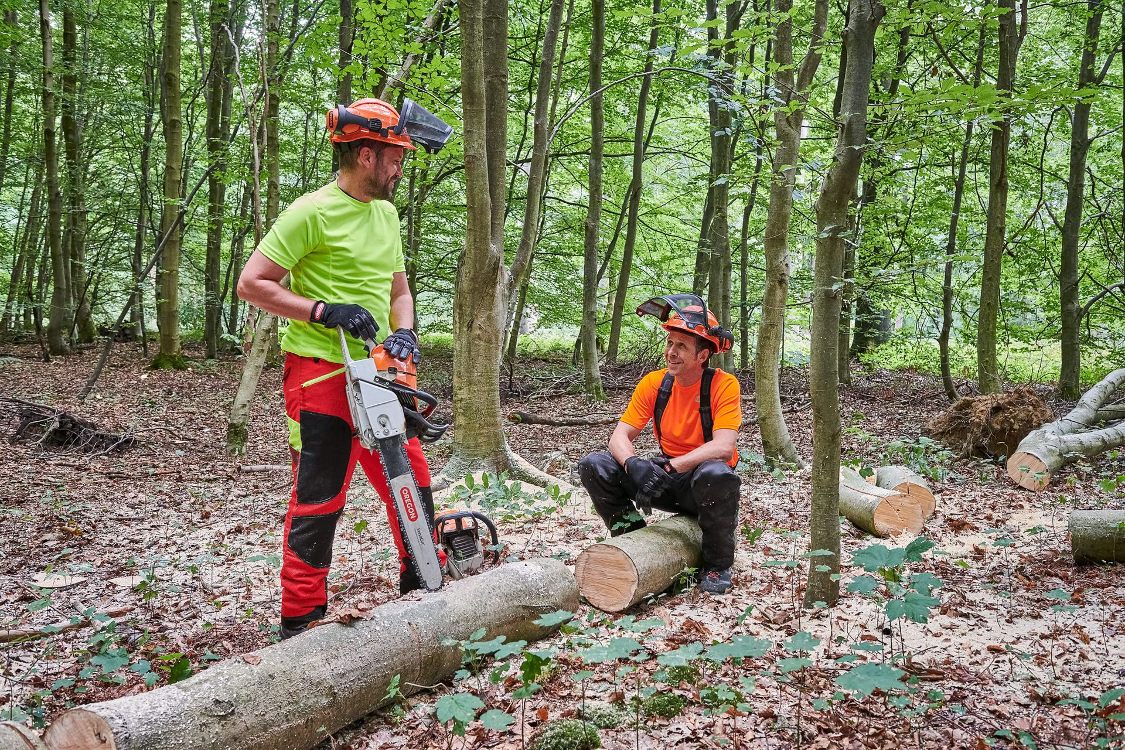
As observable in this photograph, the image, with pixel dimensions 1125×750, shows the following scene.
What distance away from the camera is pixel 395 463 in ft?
10.6

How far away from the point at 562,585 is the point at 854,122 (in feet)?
7.55

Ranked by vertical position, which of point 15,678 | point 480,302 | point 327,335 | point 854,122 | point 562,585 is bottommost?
point 15,678

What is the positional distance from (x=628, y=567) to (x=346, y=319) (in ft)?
5.61

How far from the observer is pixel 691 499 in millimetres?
4254

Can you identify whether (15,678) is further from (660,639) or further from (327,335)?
(660,639)

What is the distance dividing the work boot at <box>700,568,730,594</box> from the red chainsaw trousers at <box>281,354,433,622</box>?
1.91 m

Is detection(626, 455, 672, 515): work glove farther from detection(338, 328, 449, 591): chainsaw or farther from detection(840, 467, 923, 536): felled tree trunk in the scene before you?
detection(840, 467, 923, 536): felled tree trunk

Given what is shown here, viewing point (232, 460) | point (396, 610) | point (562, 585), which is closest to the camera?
point (396, 610)

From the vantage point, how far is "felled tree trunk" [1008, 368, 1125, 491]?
6422 millimetres

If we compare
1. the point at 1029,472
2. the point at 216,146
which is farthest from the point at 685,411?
the point at 216,146

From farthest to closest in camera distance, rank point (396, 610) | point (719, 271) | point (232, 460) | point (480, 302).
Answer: point (719, 271) → point (232, 460) → point (480, 302) → point (396, 610)

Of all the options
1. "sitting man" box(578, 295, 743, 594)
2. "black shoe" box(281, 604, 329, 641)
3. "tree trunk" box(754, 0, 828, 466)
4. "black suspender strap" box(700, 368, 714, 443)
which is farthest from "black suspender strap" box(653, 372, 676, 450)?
"tree trunk" box(754, 0, 828, 466)

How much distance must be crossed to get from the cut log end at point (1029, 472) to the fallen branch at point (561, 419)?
15.8 ft

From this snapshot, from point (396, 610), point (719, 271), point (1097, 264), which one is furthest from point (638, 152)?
point (396, 610)
